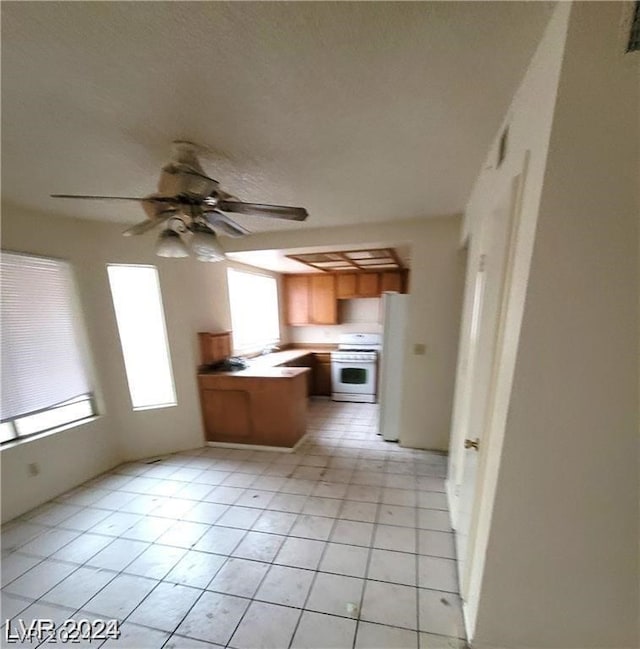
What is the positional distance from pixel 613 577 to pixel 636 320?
94cm

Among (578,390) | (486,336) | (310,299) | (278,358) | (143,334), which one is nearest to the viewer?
(578,390)

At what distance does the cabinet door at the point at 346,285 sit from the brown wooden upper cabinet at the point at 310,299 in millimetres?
91

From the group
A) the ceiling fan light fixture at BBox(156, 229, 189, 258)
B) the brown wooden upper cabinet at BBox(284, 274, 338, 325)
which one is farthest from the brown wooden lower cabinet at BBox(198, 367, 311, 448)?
the brown wooden upper cabinet at BBox(284, 274, 338, 325)

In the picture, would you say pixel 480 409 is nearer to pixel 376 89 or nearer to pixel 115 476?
pixel 376 89

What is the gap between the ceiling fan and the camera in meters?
1.37

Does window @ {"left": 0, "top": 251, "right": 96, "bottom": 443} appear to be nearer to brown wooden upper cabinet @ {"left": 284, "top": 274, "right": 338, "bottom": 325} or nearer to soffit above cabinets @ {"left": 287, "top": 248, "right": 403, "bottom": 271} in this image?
soffit above cabinets @ {"left": 287, "top": 248, "right": 403, "bottom": 271}

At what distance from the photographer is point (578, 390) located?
0.93m

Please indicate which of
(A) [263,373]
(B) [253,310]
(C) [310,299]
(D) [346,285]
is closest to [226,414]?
(A) [263,373]

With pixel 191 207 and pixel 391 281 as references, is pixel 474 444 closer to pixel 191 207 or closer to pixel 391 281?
pixel 191 207

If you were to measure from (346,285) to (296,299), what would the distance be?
3.20 feet

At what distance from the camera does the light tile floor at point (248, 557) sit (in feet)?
4.54

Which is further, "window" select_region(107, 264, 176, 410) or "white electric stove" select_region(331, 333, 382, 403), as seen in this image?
"white electric stove" select_region(331, 333, 382, 403)

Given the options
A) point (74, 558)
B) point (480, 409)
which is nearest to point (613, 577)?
point (480, 409)

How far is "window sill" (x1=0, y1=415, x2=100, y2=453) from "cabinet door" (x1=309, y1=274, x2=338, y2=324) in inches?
131
